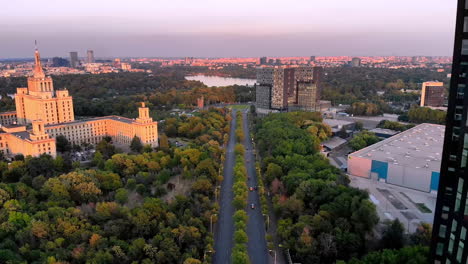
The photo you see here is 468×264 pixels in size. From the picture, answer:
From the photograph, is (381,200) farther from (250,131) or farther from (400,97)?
(400,97)

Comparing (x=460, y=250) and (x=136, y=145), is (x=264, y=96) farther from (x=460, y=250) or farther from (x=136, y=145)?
(x=460, y=250)

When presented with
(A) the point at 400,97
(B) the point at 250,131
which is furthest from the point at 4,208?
(A) the point at 400,97

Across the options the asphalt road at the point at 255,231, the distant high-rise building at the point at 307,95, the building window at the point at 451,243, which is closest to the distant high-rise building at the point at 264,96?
the distant high-rise building at the point at 307,95

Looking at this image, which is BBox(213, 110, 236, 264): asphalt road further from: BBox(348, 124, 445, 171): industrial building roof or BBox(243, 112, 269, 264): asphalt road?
BBox(348, 124, 445, 171): industrial building roof

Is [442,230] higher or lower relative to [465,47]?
lower

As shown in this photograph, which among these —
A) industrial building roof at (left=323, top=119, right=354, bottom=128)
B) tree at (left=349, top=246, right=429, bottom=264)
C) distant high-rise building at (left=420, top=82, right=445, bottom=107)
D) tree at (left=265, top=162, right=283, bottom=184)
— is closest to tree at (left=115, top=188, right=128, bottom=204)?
tree at (left=265, top=162, right=283, bottom=184)

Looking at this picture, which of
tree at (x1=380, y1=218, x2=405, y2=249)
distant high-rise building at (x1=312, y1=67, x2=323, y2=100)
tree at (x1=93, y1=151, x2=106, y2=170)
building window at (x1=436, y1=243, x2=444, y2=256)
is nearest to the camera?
building window at (x1=436, y1=243, x2=444, y2=256)

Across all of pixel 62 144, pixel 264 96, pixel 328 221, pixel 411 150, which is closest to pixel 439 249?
pixel 328 221
